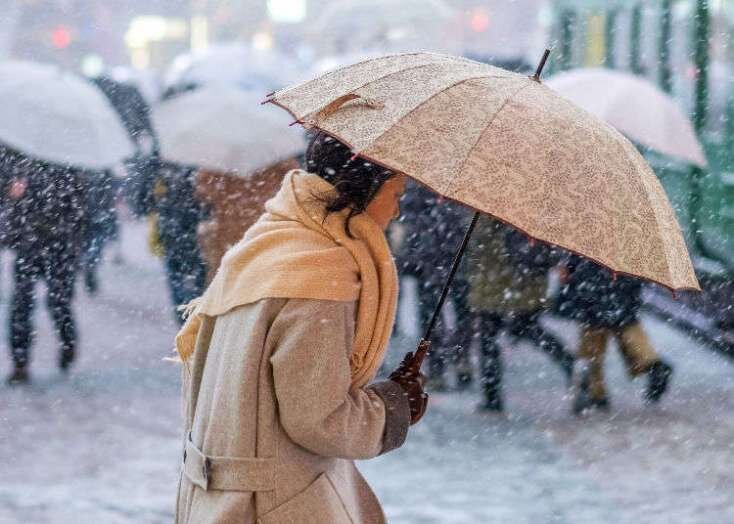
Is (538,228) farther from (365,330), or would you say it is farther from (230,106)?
(230,106)

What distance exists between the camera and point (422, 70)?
2754 mm

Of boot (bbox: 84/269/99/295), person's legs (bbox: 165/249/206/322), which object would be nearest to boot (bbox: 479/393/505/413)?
person's legs (bbox: 165/249/206/322)

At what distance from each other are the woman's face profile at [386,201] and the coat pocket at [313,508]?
531 millimetres

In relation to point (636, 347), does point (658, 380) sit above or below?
below

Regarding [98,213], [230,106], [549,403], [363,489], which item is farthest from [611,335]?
[363,489]

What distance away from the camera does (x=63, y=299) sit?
8.34 metres

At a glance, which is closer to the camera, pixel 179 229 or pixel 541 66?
pixel 541 66

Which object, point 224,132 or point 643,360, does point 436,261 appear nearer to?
point 643,360

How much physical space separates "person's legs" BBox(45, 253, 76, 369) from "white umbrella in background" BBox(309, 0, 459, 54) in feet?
25.7

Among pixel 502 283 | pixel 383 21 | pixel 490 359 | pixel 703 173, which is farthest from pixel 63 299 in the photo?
pixel 383 21

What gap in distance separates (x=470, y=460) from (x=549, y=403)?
1.31 meters

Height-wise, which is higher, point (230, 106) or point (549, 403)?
point (230, 106)

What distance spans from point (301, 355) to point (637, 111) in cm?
539

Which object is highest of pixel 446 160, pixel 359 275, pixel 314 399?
pixel 446 160
